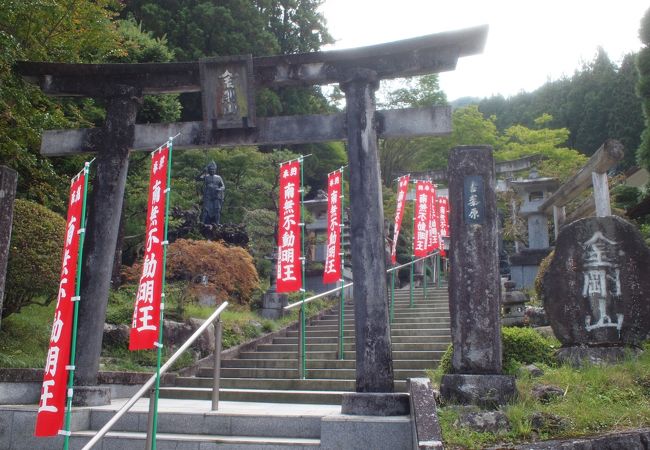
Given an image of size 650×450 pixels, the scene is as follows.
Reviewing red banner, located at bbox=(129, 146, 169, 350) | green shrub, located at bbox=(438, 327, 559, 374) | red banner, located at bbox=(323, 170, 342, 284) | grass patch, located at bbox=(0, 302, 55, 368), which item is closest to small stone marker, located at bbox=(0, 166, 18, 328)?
grass patch, located at bbox=(0, 302, 55, 368)

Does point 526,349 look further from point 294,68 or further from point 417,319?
point 417,319

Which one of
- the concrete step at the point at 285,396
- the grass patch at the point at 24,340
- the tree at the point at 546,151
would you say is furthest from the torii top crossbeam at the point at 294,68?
the tree at the point at 546,151

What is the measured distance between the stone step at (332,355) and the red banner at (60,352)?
6.42 metres

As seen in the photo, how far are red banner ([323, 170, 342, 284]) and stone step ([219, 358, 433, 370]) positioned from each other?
6.91 ft

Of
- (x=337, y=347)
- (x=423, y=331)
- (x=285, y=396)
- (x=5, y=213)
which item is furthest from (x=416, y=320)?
(x=5, y=213)

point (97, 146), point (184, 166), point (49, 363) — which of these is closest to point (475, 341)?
point (49, 363)

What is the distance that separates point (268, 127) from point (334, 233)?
5.45 metres

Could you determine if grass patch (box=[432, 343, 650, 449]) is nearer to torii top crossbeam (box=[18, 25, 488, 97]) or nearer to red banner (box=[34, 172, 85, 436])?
red banner (box=[34, 172, 85, 436])

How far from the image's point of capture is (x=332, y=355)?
11500 mm

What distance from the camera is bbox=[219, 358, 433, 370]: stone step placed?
390 inches

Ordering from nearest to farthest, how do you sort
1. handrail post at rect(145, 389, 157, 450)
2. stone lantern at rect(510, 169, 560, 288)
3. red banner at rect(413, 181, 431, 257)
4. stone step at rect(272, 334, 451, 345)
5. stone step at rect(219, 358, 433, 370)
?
1. handrail post at rect(145, 389, 157, 450)
2. stone step at rect(219, 358, 433, 370)
3. stone step at rect(272, 334, 451, 345)
4. red banner at rect(413, 181, 431, 257)
5. stone lantern at rect(510, 169, 560, 288)

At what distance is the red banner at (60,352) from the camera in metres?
5.37

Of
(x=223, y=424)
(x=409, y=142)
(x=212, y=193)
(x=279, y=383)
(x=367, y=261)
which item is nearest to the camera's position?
(x=223, y=424)

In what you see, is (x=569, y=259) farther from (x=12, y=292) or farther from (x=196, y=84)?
(x=12, y=292)
